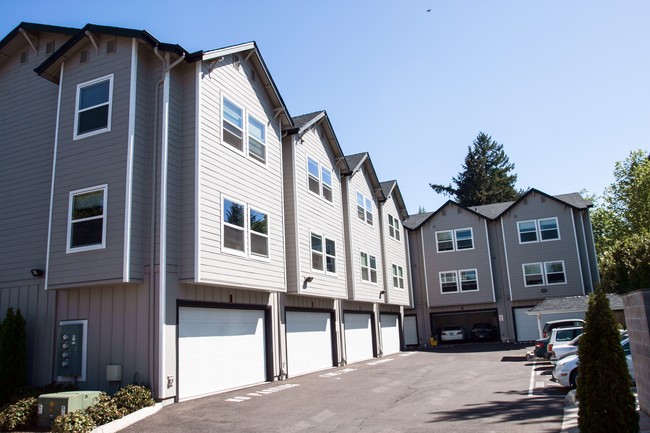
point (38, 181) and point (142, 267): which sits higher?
point (38, 181)

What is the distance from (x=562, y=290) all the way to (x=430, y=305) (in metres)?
9.12

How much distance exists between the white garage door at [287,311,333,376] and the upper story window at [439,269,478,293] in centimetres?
1860

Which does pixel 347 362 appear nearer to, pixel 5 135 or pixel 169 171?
pixel 169 171

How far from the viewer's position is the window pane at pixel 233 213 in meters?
14.9

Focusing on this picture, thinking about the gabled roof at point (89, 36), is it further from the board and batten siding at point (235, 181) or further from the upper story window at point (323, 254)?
the upper story window at point (323, 254)

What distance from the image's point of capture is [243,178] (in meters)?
16.0

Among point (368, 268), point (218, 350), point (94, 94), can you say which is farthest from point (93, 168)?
point (368, 268)

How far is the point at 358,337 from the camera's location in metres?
25.8

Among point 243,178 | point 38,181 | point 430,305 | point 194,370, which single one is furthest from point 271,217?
point 430,305

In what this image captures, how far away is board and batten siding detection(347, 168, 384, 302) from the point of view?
82.2ft

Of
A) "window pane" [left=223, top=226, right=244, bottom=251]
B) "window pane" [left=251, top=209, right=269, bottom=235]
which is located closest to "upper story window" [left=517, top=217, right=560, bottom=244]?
"window pane" [left=251, top=209, right=269, bottom=235]

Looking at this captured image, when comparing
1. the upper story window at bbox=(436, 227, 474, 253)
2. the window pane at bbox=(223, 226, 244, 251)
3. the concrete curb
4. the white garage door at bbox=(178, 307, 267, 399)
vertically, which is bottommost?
the concrete curb

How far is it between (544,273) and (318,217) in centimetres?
2201

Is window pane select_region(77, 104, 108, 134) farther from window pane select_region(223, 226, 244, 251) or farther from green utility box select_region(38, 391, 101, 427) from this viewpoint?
green utility box select_region(38, 391, 101, 427)
